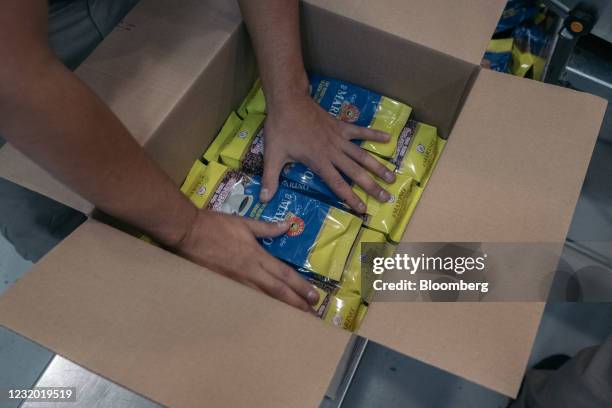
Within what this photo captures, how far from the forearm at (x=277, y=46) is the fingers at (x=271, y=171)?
0.26 feet

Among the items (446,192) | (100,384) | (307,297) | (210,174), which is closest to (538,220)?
(446,192)

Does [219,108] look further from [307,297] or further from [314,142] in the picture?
[307,297]

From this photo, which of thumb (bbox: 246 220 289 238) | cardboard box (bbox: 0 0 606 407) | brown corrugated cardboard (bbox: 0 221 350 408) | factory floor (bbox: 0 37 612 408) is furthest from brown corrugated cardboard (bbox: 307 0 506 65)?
factory floor (bbox: 0 37 612 408)

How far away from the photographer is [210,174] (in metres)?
0.82

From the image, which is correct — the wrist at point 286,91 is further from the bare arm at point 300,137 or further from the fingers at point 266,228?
the fingers at point 266,228

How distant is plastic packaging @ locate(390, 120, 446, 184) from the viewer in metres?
0.83

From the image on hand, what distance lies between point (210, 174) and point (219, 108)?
11 centimetres

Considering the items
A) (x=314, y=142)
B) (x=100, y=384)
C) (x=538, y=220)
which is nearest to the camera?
(x=538, y=220)

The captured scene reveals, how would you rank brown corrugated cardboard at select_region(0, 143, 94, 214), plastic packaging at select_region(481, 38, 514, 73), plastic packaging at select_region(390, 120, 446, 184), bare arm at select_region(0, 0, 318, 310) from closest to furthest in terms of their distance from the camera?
bare arm at select_region(0, 0, 318, 310)
brown corrugated cardboard at select_region(0, 143, 94, 214)
plastic packaging at select_region(390, 120, 446, 184)
plastic packaging at select_region(481, 38, 514, 73)

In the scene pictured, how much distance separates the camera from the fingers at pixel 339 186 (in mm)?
789

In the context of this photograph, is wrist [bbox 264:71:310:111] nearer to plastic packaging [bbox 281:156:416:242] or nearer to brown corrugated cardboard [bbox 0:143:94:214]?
plastic packaging [bbox 281:156:416:242]

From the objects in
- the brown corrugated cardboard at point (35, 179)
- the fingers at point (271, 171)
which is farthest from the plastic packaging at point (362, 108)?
the brown corrugated cardboard at point (35, 179)

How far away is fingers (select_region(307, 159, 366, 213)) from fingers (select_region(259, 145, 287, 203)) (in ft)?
0.20

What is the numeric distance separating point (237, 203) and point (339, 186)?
0.17 m
